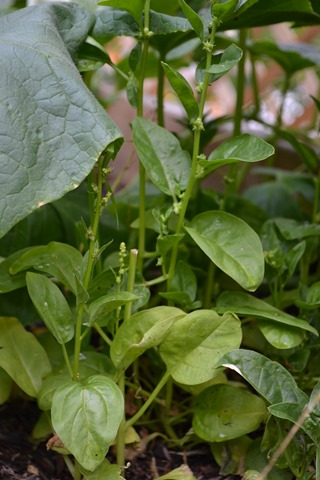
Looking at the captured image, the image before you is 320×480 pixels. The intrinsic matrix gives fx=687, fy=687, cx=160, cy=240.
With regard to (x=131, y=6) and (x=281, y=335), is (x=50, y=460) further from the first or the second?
(x=131, y=6)

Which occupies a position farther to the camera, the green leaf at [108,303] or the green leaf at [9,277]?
the green leaf at [9,277]

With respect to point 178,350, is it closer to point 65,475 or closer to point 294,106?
point 65,475

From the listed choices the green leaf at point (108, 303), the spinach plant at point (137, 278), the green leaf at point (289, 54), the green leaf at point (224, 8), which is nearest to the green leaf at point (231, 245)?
the spinach plant at point (137, 278)

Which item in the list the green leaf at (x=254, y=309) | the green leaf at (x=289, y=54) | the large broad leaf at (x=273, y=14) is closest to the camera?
the green leaf at (x=254, y=309)

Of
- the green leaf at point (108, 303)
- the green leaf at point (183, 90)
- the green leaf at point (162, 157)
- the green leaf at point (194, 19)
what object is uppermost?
the green leaf at point (194, 19)

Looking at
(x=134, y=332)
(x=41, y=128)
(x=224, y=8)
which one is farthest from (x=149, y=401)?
(x=224, y=8)

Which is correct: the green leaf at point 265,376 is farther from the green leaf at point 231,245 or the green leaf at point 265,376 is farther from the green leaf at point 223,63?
the green leaf at point 223,63

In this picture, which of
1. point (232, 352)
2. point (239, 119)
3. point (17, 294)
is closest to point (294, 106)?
point (239, 119)
